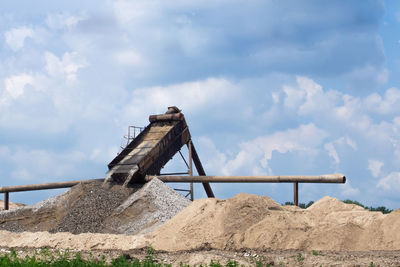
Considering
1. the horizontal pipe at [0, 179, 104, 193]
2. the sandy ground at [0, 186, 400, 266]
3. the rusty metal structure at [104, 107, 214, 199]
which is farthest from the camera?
the horizontal pipe at [0, 179, 104, 193]

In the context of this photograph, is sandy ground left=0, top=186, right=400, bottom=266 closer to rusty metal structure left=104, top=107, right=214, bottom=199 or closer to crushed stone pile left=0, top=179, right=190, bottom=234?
crushed stone pile left=0, top=179, right=190, bottom=234

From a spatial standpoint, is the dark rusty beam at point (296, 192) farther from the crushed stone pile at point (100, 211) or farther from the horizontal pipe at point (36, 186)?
the horizontal pipe at point (36, 186)

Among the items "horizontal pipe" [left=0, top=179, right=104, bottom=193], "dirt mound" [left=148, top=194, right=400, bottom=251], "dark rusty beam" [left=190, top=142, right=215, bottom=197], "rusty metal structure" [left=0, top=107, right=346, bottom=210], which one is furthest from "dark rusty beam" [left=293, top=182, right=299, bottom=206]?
"horizontal pipe" [left=0, top=179, right=104, bottom=193]

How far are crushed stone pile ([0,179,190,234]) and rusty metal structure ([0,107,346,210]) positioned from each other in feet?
1.62

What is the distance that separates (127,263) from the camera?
25.2 feet

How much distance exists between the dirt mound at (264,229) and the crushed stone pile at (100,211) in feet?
5.60

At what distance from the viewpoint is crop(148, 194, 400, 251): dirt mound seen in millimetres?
10250

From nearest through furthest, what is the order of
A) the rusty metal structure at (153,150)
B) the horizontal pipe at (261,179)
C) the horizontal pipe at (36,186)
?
1. the horizontal pipe at (261,179)
2. the rusty metal structure at (153,150)
3. the horizontal pipe at (36,186)

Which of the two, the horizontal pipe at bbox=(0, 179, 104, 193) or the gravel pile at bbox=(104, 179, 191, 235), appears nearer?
the gravel pile at bbox=(104, 179, 191, 235)

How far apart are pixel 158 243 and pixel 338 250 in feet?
11.6

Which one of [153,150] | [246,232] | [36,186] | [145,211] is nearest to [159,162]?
[153,150]

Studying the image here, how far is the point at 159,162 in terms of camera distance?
15.8 meters

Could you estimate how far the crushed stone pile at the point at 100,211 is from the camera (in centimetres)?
1301

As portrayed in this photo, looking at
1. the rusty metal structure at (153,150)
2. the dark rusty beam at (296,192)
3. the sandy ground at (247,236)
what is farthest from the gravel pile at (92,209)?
the dark rusty beam at (296,192)
